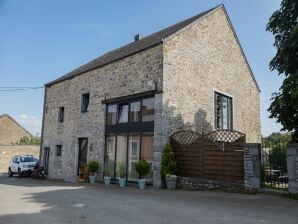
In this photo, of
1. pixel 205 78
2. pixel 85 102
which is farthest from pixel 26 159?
pixel 205 78

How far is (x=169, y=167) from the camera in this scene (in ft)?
42.4

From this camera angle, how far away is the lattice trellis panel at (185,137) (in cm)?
1318

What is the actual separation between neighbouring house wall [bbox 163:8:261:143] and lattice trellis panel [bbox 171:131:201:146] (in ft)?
1.13

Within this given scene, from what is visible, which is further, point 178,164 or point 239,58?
point 239,58

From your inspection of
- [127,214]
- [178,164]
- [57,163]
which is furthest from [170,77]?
[57,163]

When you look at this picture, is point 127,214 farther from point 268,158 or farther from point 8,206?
point 268,158

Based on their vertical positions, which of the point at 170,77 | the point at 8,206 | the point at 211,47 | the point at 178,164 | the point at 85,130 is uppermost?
the point at 211,47

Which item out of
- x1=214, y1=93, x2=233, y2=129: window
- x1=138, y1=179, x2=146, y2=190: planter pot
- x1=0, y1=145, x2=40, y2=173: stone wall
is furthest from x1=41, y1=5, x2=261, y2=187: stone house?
x1=0, y1=145, x2=40, y2=173: stone wall

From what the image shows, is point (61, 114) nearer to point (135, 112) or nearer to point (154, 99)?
point (135, 112)

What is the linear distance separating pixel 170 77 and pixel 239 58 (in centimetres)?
704

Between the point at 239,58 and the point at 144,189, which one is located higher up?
the point at 239,58

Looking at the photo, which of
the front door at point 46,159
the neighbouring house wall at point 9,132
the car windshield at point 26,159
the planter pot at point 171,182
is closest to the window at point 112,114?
the planter pot at point 171,182

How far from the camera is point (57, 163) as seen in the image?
20.2 metres

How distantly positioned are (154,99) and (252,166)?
5318 mm
